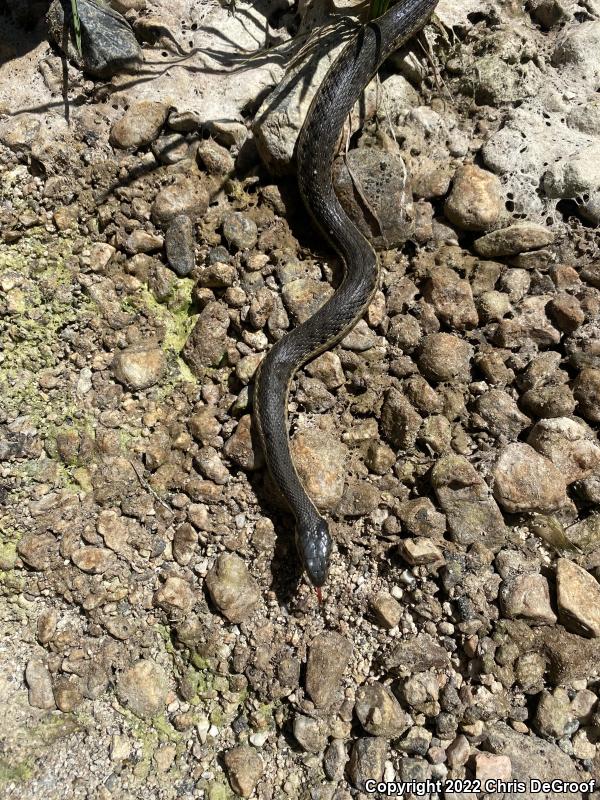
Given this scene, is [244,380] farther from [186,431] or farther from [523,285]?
[523,285]

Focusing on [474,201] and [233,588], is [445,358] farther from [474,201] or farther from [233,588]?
[233,588]

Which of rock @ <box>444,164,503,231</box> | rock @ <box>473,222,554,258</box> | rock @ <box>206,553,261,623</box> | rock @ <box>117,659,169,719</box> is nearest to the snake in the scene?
rock @ <box>206,553,261,623</box>

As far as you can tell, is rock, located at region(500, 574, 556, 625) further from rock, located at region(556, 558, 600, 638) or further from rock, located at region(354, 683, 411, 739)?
rock, located at region(354, 683, 411, 739)

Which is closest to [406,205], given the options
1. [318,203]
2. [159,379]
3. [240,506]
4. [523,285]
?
[318,203]

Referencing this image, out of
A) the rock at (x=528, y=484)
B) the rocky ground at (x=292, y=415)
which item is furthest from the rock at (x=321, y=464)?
the rock at (x=528, y=484)

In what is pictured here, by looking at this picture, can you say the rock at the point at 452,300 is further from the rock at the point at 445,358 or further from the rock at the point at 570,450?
the rock at the point at 570,450

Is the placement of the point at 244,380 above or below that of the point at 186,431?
above
